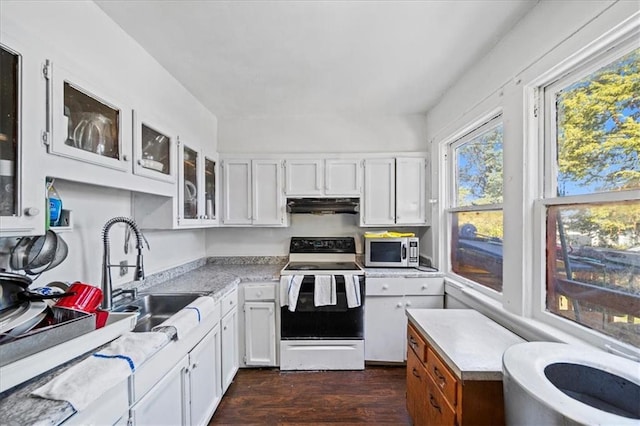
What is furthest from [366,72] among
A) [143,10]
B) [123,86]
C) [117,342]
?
[117,342]

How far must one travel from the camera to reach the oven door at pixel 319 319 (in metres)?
2.44

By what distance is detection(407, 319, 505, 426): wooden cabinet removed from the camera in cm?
110

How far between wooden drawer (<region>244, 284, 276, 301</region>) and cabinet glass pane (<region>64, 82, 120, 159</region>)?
152 cm

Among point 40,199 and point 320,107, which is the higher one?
point 320,107

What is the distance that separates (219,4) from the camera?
4.64 feet

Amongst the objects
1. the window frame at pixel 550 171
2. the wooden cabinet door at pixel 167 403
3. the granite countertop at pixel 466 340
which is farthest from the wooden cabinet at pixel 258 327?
the window frame at pixel 550 171

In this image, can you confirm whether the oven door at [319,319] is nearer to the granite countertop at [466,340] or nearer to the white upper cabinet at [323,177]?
the granite countertop at [466,340]

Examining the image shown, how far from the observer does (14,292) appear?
1.01 metres

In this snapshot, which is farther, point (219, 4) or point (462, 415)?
point (219, 4)

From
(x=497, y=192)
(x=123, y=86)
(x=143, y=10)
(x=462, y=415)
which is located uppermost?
(x=143, y=10)

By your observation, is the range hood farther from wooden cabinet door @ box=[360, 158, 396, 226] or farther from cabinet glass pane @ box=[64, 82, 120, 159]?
cabinet glass pane @ box=[64, 82, 120, 159]

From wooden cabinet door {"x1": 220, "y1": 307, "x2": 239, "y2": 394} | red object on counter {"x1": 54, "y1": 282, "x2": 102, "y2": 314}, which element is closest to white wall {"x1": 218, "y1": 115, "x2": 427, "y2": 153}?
wooden cabinet door {"x1": 220, "y1": 307, "x2": 239, "y2": 394}

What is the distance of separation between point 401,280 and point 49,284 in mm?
2451

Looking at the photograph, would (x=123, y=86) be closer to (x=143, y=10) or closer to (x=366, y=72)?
(x=143, y=10)
